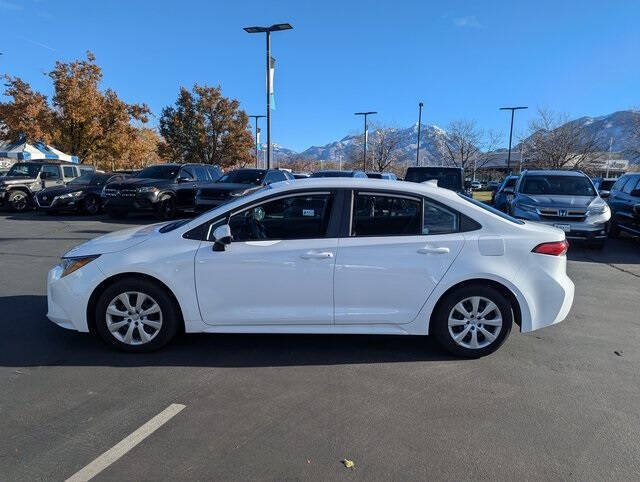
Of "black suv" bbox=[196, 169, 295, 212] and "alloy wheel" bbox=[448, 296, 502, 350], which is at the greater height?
"black suv" bbox=[196, 169, 295, 212]

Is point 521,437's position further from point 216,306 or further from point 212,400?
point 216,306

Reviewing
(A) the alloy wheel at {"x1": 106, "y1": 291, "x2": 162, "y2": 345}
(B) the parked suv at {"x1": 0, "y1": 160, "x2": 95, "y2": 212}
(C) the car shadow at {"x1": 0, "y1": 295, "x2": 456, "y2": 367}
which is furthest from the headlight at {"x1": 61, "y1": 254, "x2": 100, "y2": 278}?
(B) the parked suv at {"x1": 0, "y1": 160, "x2": 95, "y2": 212}

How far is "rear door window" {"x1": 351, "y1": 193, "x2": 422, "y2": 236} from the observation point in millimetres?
4195

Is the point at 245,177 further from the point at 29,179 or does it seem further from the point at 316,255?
the point at 316,255

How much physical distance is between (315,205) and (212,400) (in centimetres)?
189

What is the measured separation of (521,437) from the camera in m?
3.04

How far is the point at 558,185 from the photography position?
11.1 metres

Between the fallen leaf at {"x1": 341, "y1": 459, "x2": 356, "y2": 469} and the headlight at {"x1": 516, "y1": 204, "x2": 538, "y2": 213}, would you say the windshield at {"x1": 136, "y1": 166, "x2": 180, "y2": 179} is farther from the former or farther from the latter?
the fallen leaf at {"x1": 341, "y1": 459, "x2": 356, "y2": 469}

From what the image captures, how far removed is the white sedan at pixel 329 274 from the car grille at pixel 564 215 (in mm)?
6224

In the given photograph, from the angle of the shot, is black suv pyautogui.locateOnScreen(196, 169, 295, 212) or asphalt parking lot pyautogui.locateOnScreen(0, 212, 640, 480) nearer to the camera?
asphalt parking lot pyautogui.locateOnScreen(0, 212, 640, 480)

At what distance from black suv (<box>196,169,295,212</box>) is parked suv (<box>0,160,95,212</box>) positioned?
23.7 feet

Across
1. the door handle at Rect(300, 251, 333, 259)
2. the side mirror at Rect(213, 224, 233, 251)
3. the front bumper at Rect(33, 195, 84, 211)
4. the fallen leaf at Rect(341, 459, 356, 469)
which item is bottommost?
the fallen leaf at Rect(341, 459, 356, 469)

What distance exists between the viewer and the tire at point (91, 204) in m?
16.8

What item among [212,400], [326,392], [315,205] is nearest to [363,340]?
[326,392]
